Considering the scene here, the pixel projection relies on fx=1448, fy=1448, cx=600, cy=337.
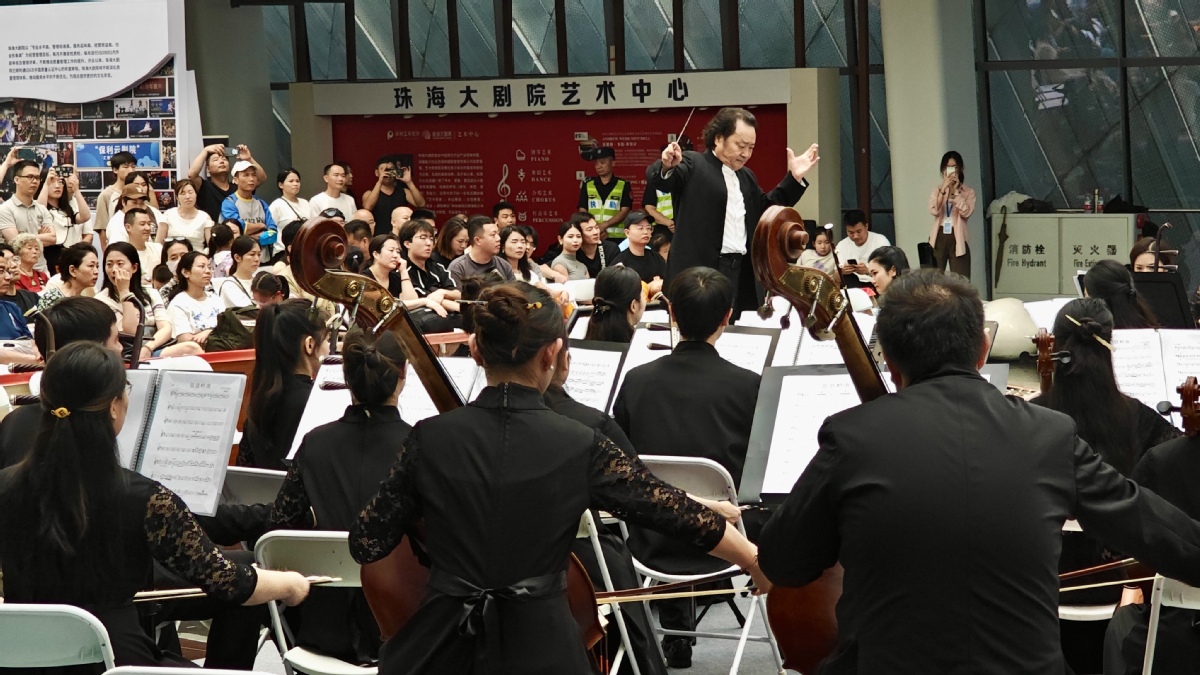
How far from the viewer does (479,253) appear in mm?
7938

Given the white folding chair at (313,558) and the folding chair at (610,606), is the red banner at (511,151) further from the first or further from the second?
the white folding chair at (313,558)

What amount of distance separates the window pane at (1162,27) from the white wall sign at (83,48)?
25.7 ft

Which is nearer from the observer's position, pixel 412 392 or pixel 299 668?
pixel 299 668

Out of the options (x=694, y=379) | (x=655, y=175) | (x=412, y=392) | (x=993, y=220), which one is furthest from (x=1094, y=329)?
(x=993, y=220)

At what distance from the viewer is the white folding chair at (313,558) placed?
9.49ft

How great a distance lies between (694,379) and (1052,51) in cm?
988

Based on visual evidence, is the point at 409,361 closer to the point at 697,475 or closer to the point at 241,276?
the point at 697,475

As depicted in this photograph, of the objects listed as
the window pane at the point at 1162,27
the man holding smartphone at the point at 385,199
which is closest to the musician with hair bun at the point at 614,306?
the man holding smartphone at the point at 385,199

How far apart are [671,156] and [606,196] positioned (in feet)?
20.6

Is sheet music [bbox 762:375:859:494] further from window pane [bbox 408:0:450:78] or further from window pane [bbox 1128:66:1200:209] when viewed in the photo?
window pane [bbox 408:0:450:78]

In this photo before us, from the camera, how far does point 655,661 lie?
3.39 meters

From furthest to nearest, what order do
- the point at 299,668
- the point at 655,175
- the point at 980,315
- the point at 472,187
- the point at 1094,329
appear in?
the point at 472,187, the point at 655,175, the point at 1094,329, the point at 299,668, the point at 980,315

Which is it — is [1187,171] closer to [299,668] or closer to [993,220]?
[993,220]

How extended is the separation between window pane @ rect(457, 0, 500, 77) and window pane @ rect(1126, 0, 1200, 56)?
5832 millimetres
